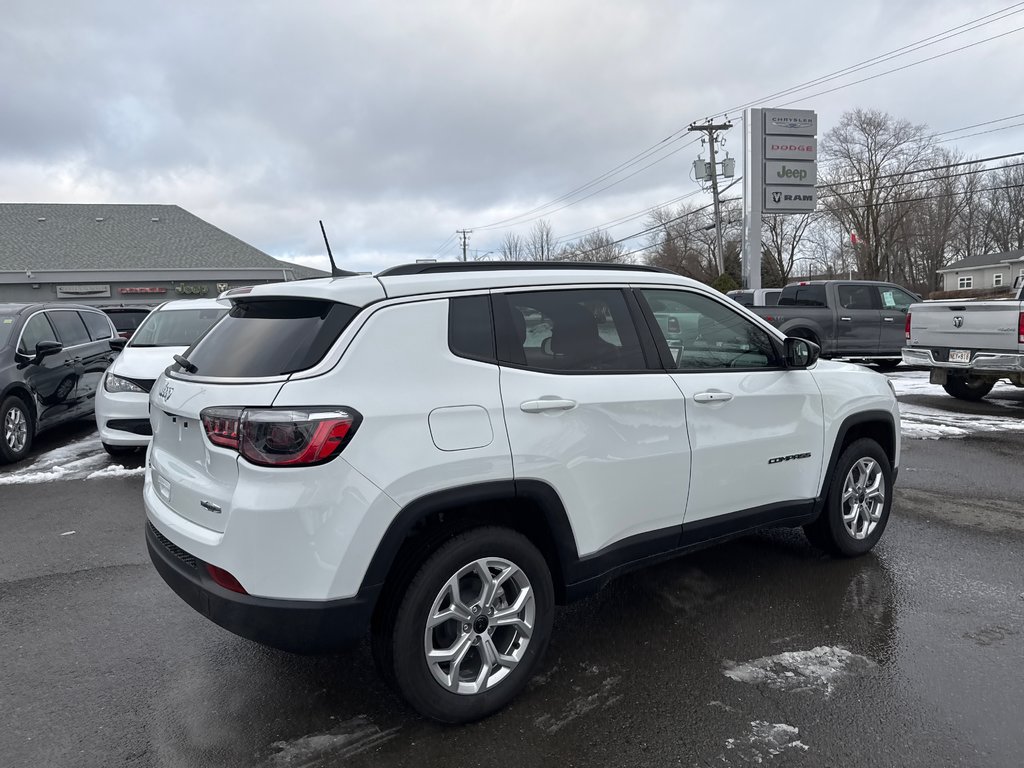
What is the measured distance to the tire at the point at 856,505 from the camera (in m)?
4.22

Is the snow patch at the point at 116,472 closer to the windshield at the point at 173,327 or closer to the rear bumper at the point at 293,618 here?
the windshield at the point at 173,327

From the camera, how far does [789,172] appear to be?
1986 cm

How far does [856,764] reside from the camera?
2.53m

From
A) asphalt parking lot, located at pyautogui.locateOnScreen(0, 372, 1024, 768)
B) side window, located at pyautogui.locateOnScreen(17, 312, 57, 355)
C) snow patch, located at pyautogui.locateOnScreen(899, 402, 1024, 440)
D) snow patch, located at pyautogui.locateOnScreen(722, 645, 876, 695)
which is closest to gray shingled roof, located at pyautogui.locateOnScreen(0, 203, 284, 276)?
side window, located at pyautogui.locateOnScreen(17, 312, 57, 355)

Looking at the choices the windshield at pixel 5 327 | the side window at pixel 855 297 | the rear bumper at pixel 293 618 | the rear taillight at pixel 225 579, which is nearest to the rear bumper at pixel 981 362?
the side window at pixel 855 297

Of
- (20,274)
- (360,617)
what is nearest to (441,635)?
(360,617)

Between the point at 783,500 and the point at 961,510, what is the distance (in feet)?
8.35

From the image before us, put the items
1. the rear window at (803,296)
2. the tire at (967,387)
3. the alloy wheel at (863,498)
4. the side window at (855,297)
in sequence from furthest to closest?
the rear window at (803,296) → the side window at (855,297) → the tire at (967,387) → the alloy wheel at (863,498)

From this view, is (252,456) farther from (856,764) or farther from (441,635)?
(856,764)

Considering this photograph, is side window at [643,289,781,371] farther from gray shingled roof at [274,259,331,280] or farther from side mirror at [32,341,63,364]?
gray shingled roof at [274,259,331,280]

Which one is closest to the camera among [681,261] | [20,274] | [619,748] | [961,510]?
[619,748]

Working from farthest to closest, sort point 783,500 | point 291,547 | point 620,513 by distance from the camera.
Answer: point 783,500
point 620,513
point 291,547

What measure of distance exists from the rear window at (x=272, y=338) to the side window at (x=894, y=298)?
15.0m

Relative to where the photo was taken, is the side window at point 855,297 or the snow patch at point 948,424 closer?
the snow patch at point 948,424
